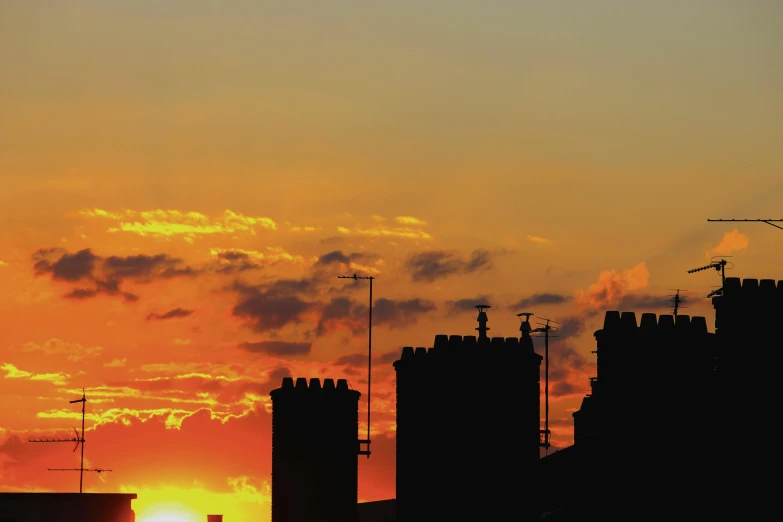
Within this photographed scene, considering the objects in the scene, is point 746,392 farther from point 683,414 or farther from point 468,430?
point 468,430

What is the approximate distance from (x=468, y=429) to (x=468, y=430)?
0.14 feet

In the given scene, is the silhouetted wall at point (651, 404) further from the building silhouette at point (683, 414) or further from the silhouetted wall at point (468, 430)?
the silhouetted wall at point (468, 430)

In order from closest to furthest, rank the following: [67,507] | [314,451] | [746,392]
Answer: [746,392], [314,451], [67,507]

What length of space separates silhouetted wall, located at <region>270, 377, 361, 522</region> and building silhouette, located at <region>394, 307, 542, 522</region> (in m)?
9.44

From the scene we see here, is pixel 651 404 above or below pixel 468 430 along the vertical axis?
below

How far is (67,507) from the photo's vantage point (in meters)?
118

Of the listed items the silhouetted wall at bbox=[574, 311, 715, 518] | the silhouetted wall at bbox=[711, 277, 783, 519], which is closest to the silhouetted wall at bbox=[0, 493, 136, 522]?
the silhouetted wall at bbox=[574, 311, 715, 518]

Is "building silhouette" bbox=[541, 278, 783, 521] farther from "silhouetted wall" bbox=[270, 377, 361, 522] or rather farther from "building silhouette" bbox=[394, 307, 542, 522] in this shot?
"silhouetted wall" bbox=[270, 377, 361, 522]

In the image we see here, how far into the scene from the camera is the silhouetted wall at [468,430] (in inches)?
3036

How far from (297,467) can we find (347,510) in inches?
130

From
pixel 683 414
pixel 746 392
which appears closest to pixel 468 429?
pixel 683 414

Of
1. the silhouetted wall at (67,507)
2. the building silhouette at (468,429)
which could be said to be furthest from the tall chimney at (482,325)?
the silhouetted wall at (67,507)

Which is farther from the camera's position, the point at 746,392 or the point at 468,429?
the point at 468,429

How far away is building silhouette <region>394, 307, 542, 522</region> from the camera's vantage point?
77.1 meters
